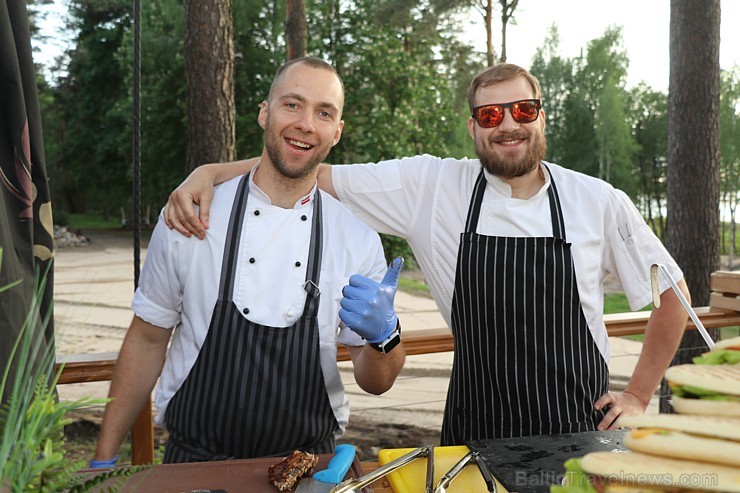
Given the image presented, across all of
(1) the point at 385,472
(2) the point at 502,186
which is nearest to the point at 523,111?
(2) the point at 502,186

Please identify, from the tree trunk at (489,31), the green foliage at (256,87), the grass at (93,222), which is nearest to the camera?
the green foliage at (256,87)

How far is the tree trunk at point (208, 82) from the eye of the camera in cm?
442

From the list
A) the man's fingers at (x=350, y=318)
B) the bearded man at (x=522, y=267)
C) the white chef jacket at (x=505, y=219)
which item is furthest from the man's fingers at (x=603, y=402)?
the man's fingers at (x=350, y=318)

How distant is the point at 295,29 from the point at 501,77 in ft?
20.6

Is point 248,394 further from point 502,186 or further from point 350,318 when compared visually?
point 502,186

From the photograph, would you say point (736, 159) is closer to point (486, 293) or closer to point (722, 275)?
point (722, 275)

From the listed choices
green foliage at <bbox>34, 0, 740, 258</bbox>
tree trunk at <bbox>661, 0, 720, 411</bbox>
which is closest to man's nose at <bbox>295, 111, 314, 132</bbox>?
tree trunk at <bbox>661, 0, 720, 411</bbox>

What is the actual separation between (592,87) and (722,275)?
29202 mm

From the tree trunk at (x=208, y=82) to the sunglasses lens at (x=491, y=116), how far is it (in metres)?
2.73

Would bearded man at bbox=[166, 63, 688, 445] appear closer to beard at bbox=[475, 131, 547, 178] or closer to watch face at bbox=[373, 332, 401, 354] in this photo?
beard at bbox=[475, 131, 547, 178]

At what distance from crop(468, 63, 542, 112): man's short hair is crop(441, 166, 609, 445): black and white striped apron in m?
0.40

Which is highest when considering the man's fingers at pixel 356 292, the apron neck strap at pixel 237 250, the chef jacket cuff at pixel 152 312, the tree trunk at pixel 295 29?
the tree trunk at pixel 295 29

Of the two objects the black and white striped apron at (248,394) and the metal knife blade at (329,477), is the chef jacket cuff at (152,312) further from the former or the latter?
the metal knife blade at (329,477)

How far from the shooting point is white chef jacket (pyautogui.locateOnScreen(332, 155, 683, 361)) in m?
2.07
